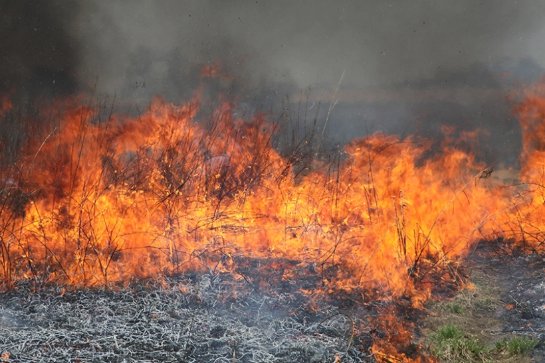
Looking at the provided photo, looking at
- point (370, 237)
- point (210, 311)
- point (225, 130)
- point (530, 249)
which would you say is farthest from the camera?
point (225, 130)

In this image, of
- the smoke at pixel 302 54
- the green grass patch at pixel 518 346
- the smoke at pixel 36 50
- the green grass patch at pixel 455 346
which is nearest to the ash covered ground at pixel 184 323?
the green grass patch at pixel 455 346

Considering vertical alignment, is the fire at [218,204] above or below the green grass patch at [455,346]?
above

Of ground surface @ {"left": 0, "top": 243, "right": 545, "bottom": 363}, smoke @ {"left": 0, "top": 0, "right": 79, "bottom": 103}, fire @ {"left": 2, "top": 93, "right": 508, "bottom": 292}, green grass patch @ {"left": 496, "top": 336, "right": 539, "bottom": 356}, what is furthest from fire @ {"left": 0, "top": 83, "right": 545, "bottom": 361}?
green grass patch @ {"left": 496, "top": 336, "right": 539, "bottom": 356}

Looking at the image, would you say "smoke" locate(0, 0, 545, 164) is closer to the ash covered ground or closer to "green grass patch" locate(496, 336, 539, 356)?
the ash covered ground

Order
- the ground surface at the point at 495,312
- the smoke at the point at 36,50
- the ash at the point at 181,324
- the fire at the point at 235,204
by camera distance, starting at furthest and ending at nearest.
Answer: the smoke at the point at 36,50, the fire at the point at 235,204, the ground surface at the point at 495,312, the ash at the point at 181,324

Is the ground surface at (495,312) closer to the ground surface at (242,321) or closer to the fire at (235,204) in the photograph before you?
the ground surface at (242,321)

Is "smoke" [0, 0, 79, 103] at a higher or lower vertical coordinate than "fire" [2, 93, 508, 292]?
higher

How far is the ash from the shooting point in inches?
153

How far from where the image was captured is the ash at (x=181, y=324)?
3.88m

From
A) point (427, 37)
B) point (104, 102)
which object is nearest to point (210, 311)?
point (104, 102)

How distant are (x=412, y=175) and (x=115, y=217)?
380 cm

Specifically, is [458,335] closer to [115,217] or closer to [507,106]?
[115,217]

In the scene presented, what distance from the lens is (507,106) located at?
8.16 metres

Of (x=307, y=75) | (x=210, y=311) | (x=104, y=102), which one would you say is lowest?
(x=210, y=311)
